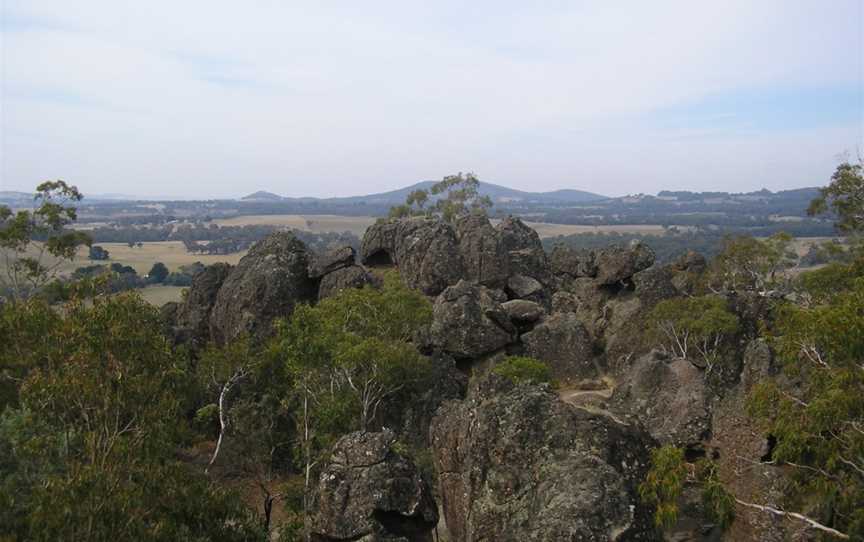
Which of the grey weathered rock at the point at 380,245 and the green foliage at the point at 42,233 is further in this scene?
the grey weathered rock at the point at 380,245

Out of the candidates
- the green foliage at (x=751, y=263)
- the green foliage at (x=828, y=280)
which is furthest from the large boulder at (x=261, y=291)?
the green foliage at (x=751, y=263)

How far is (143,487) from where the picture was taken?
13.8 m

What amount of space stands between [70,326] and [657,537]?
1477 centimetres

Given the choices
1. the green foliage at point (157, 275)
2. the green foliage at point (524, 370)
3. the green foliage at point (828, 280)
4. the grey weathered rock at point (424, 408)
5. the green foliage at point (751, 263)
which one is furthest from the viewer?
the green foliage at point (157, 275)

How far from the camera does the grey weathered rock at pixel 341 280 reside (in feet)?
135

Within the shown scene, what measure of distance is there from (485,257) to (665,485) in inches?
1361

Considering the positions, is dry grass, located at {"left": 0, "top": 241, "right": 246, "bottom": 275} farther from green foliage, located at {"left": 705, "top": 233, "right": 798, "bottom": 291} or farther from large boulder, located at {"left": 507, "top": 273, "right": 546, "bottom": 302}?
green foliage, located at {"left": 705, "top": 233, "right": 798, "bottom": 291}

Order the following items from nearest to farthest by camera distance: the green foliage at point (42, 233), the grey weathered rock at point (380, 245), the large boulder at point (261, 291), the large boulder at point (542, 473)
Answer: the large boulder at point (542, 473) → the large boulder at point (261, 291) → the green foliage at point (42, 233) → the grey weathered rock at point (380, 245)

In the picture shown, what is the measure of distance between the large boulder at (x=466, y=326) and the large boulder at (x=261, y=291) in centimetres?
1019

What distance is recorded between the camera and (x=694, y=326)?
34.0 metres

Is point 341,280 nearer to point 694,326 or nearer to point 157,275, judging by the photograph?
point 694,326

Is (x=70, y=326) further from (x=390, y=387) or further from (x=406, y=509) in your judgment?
(x=390, y=387)

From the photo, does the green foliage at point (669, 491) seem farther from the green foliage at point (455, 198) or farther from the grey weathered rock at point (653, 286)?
the green foliage at point (455, 198)

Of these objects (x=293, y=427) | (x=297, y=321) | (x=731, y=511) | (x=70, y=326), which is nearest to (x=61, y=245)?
(x=293, y=427)
